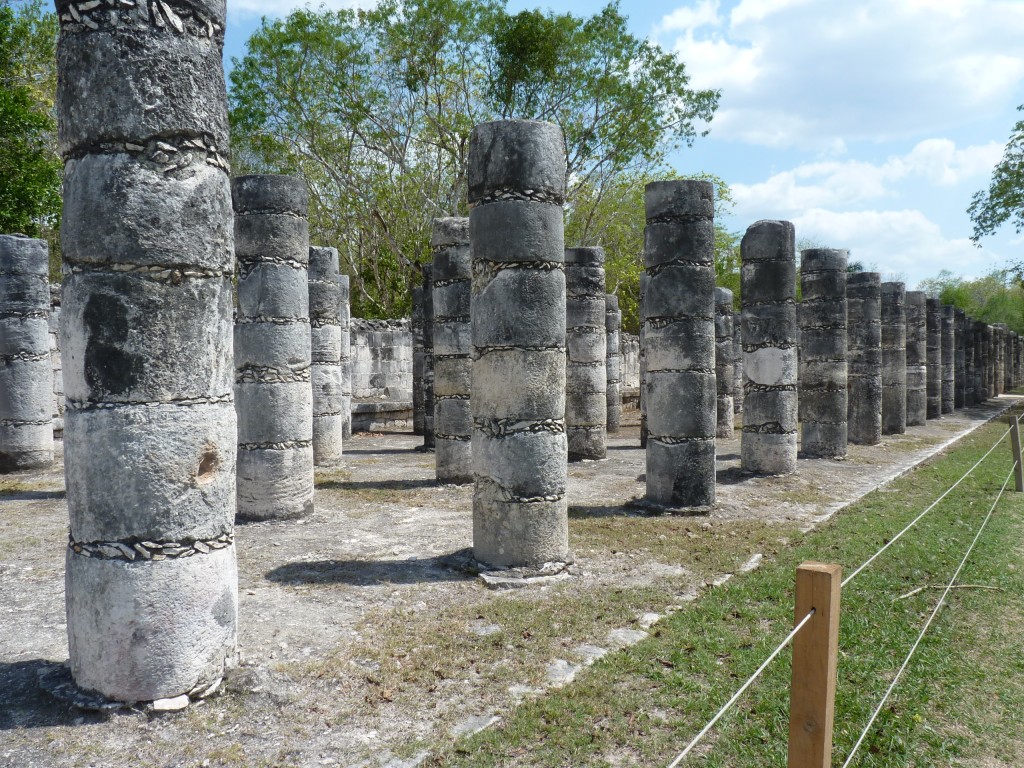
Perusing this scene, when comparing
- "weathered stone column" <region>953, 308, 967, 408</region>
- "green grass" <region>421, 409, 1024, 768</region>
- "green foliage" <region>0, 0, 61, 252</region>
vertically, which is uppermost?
"green foliage" <region>0, 0, 61, 252</region>

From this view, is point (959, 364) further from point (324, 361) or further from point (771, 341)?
point (324, 361)

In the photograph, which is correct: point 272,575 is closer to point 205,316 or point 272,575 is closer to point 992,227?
point 205,316

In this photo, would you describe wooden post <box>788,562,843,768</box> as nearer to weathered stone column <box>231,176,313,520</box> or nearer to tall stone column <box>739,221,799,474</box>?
weathered stone column <box>231,176,313,520</box>

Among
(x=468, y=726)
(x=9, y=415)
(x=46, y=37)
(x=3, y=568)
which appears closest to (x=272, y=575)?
(x=3, y=568)

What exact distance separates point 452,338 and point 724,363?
31.4ft

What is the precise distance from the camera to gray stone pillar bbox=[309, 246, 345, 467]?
1387 cm

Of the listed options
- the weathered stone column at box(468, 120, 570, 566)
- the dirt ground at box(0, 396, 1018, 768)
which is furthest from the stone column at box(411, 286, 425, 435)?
the weathered stone column at box(468, 120, 570, 566)

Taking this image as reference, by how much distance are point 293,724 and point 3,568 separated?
4534mm

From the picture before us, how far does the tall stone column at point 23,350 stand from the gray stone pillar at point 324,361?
411cm

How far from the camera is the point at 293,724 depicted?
4332 millimetres

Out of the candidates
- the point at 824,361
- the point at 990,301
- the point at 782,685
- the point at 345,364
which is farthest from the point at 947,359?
the point at 990,301

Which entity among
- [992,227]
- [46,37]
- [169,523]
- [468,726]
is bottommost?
[468,726]

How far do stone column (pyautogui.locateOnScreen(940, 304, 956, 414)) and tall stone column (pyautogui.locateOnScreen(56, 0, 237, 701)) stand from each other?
86.8ft

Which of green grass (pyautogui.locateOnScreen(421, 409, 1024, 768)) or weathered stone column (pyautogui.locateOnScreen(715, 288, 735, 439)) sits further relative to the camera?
weathered stone column (pyautogui.locateOnScreen(715, 288, 735, 439))
